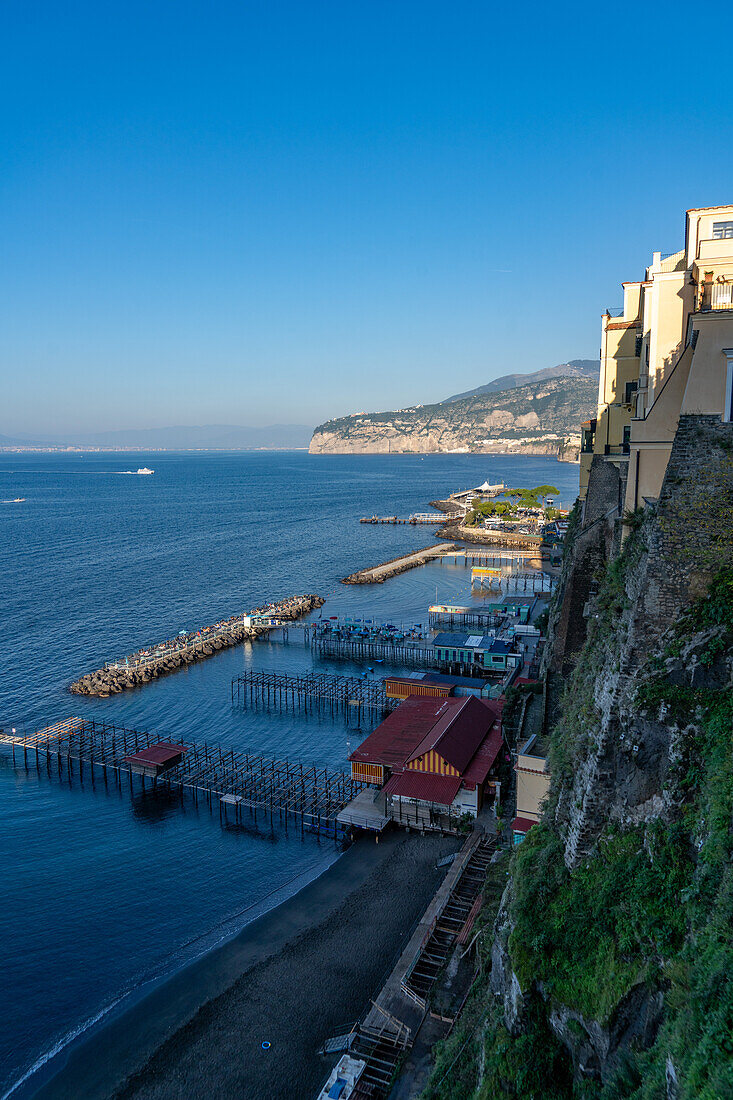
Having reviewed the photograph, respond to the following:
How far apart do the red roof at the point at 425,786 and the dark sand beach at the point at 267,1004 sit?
10.2ft

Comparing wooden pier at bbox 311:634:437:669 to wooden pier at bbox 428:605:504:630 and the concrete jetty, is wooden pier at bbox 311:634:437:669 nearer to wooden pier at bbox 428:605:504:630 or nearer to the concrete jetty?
wooden pier at bbox 428:605:504:630

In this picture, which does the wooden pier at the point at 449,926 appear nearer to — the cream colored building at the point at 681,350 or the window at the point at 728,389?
the cream colored building at the point at 681,350

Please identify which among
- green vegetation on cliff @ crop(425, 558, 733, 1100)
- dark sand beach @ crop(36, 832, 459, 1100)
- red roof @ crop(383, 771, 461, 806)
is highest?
green vegetation on cliff @ crop(425, 558, 733, 1100)

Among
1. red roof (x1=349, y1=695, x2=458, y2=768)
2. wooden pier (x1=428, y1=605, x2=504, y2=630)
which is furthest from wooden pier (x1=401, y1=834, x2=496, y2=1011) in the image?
wooden pier (x1=428, y1=605, x2=504, y2=630)

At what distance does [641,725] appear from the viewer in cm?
1227

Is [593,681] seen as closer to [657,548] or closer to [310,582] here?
[657,548]

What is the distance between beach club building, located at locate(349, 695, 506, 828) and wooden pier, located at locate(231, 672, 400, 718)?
9.00 m

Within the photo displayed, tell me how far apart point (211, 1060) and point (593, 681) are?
628 inches

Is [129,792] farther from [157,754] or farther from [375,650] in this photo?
[375,650]

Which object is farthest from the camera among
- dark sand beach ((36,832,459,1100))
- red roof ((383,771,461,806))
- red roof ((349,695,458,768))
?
red roof ((349,695,458,768))

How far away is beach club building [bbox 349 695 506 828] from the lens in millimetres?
30953

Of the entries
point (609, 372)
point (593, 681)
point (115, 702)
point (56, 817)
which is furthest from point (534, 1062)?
point (115, 702)

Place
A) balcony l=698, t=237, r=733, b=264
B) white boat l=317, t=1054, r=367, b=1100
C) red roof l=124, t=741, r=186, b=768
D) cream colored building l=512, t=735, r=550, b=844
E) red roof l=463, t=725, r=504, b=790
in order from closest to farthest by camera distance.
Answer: white boat l=317, t=1054, r=367, b=1100
balcony l=698, t=237, r=733, b=264
cream colored building l=512, t=735, r=550, b=844
red roof l=463, t=725, r=504, b=790
red roof l=124, t=741, r=186, b=768

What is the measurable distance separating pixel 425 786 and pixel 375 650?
26785 mm
